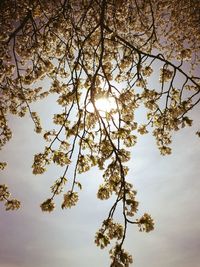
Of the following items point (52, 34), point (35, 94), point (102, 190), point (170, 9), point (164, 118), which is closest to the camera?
point (102, 190)

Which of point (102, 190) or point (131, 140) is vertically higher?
point (131, 140)

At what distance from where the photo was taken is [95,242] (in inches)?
163

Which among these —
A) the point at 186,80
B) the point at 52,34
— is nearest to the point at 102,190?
the point at 186,80

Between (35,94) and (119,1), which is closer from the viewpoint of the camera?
(35,94)

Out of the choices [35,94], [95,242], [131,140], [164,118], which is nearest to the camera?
[95,242]

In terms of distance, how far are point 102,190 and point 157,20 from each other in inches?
460

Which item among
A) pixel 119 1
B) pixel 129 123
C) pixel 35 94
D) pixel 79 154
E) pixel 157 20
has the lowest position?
pixel 79 154

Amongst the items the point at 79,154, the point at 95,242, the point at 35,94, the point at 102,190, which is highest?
the point at 35,94

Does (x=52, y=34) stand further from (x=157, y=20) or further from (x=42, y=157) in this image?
(x=157, y=20)

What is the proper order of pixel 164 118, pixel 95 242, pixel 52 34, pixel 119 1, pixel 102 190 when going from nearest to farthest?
pixel 95 242 < pixel 102 190 < pixel 164 118 < pixel 52 34 < pixel 119 1

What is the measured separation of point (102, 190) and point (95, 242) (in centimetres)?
91

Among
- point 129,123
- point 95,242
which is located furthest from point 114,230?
point 129,123

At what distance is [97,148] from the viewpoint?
535cm

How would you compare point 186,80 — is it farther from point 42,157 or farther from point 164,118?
point 42,157
